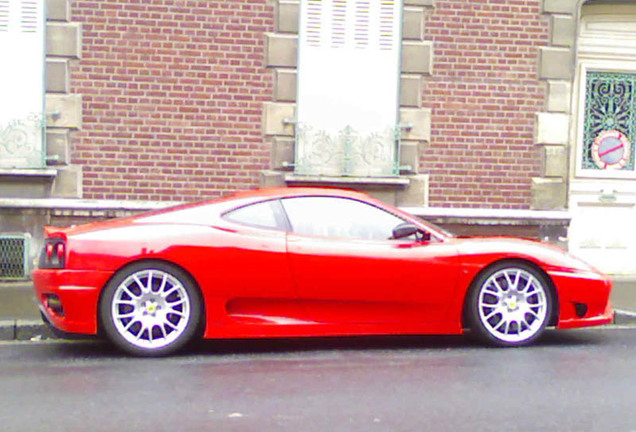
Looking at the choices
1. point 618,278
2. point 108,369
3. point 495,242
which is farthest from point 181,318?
point 618,278

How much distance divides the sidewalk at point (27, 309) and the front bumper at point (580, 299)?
1406 mm

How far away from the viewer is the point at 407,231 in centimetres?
634

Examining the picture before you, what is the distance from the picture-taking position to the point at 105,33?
10.1 metres

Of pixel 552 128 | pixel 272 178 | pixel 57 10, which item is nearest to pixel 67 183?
pixel 57 10

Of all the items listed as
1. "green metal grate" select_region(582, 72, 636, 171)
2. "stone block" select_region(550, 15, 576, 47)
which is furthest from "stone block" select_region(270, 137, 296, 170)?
"green metal grate" select_region(582, 72, 636, 171)

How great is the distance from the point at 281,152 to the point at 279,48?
1.20 meters

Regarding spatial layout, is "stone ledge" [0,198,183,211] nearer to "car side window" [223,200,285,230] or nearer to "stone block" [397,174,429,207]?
"stone block" [397,174,429,207]

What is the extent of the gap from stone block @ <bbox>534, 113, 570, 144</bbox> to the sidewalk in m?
1.83

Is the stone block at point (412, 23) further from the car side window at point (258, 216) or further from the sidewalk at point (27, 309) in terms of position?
the car side window at point (258, 216)

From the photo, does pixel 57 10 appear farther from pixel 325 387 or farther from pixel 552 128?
pixel 325 387

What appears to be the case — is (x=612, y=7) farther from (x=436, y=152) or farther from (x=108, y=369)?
(x=108, y=369)

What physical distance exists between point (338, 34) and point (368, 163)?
156cm

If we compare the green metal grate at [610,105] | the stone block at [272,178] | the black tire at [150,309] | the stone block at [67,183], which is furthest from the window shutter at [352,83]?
the black tire at [150,309]

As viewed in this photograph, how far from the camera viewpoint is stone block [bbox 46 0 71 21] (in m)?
9.95
